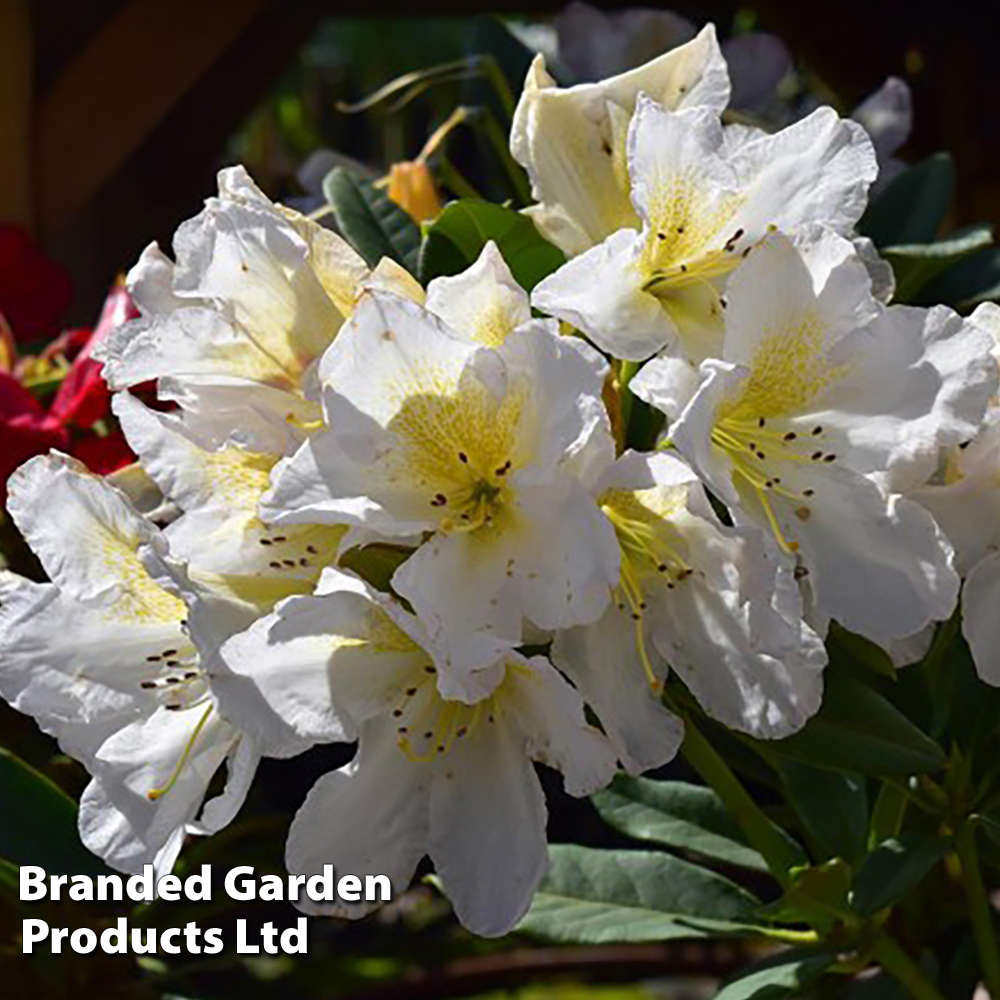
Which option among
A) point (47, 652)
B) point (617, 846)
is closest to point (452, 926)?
point (617, 846)

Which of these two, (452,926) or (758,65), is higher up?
(758,65)

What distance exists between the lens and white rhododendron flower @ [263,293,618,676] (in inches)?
25.8

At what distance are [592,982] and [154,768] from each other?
0.99 m

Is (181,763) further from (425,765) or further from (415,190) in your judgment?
(415,190)

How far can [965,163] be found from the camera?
1.69 m

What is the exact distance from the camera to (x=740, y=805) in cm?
88

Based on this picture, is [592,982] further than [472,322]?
Yes

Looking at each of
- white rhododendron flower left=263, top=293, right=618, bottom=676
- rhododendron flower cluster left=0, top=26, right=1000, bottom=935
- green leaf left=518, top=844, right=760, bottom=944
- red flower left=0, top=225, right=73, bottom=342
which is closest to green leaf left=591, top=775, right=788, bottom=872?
green leaf left=518, top=844, right=760, bottom=944

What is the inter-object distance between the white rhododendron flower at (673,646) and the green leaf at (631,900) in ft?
0.83

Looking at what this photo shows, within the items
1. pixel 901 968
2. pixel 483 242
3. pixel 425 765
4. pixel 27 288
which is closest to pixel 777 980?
pixel 901 968

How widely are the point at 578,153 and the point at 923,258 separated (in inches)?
12.3

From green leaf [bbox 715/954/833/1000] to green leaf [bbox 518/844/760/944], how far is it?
3 centimetres

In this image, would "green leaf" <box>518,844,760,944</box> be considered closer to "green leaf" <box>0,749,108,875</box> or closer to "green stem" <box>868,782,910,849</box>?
"green stem" <box>868,782,910,849</box>

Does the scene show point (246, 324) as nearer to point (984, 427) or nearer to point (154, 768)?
point (154, 768)
